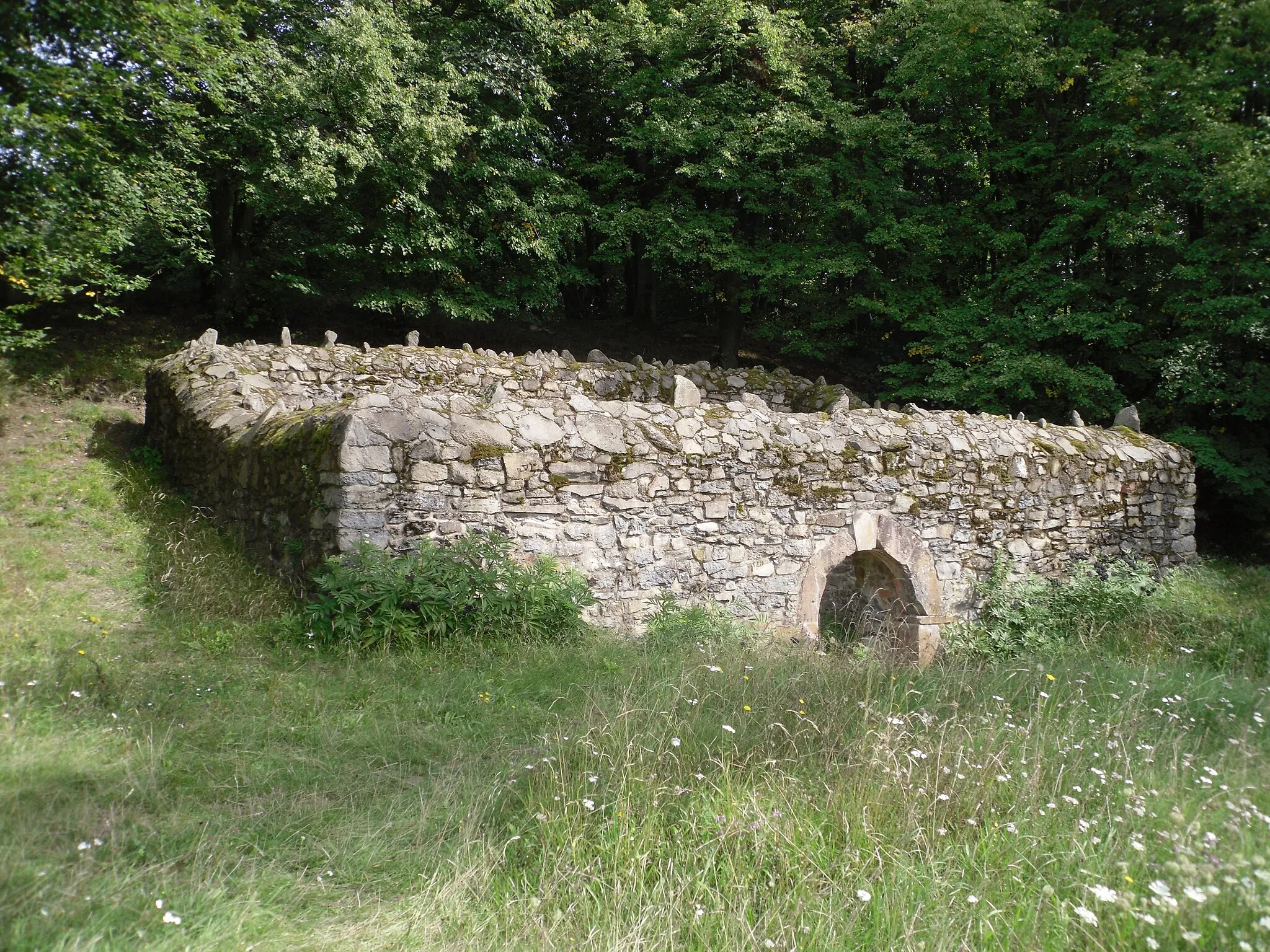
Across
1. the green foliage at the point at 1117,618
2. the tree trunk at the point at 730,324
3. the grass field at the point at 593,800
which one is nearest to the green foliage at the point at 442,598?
the grass field at the point at 593,800

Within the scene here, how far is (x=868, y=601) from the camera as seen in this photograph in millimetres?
8594

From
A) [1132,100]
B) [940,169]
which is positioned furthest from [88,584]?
[940,169]

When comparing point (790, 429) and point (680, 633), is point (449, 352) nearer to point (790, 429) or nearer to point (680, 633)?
point (790, 429)

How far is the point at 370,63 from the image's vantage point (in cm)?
1217

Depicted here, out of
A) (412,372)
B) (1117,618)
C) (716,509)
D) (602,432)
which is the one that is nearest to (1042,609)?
(1117,618)

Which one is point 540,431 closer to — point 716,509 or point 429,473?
point 429,473

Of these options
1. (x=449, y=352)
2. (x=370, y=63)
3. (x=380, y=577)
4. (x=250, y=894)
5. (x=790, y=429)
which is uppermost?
(x=370, y=63)

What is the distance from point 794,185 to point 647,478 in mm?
11555

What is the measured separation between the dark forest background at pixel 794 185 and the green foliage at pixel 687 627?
22.6 feet

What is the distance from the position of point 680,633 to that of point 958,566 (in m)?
3.85

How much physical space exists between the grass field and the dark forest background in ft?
21.6

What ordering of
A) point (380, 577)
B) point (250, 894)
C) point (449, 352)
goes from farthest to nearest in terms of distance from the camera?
point (449, 352)
point (380, 577)
point (250, 894)

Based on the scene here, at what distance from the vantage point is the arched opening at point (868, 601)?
7.99 metres

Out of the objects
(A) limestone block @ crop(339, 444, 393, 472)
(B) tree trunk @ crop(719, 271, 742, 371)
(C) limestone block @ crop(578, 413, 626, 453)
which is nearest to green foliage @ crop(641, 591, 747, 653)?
(C) limestone block @ crop(578, 413, 626, 453)
